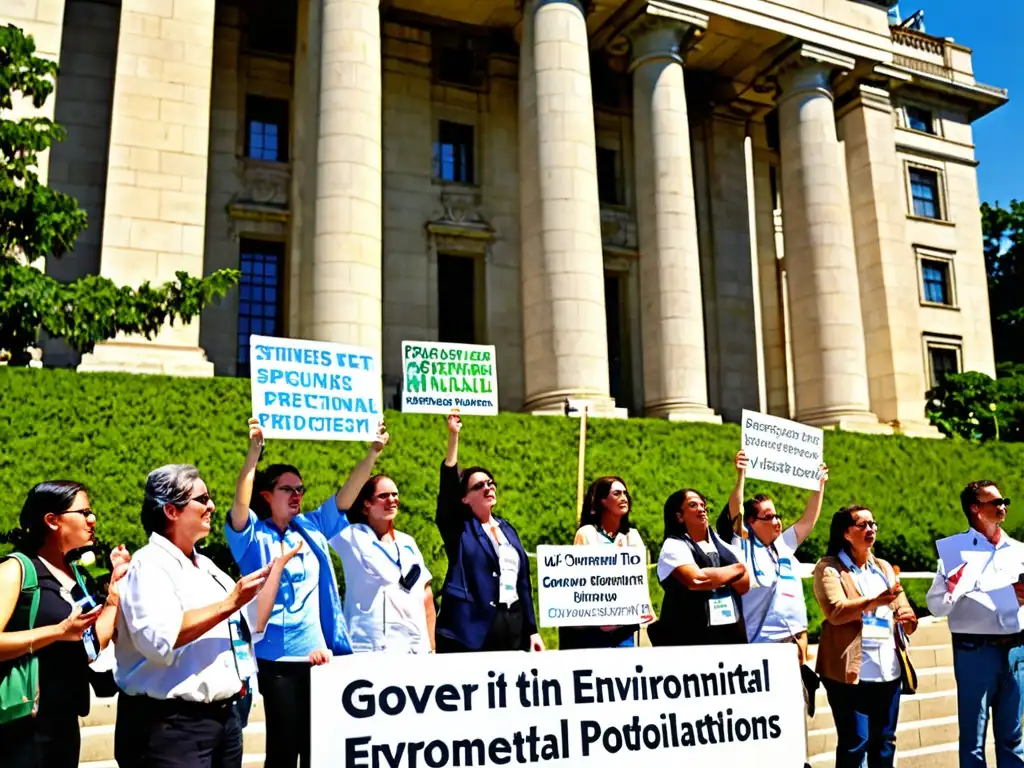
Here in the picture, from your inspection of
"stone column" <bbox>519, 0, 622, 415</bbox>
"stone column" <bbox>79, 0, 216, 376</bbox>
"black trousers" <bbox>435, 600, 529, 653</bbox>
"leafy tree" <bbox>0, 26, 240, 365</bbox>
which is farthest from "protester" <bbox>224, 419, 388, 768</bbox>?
"stone column" <bbox>519, 0, 622, 415</bbox>

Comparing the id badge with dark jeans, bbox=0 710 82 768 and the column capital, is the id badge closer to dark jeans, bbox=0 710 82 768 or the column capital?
dark jeans, bbox=0 710 82 768

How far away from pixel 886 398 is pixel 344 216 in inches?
728

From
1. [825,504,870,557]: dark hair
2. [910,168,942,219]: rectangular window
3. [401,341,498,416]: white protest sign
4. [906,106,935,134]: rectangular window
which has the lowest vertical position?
[825,504,870,557]: dark hair

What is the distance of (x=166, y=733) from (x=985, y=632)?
619 centimetres

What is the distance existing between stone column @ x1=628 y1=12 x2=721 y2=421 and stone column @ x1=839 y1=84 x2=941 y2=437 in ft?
26.3

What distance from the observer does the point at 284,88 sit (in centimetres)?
2641

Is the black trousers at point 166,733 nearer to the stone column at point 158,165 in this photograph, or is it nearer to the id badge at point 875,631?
the id badge at point 875,631

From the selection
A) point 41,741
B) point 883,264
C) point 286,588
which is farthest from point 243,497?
point 883,264

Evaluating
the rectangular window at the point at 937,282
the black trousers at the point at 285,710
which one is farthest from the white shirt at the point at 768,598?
the rectangular window at the point at 937,282

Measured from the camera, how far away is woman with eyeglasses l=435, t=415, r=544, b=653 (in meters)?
6.66

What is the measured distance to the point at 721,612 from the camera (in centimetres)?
689

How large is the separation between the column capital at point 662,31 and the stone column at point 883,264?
26.0 feet

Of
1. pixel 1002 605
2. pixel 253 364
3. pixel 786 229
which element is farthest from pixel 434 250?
pixel 1002 605

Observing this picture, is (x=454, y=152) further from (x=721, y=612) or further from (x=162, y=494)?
(x=162, y=494)
